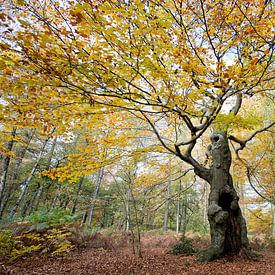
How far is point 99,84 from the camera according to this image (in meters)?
2.30

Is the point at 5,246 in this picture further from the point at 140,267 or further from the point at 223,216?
the point at 223,216

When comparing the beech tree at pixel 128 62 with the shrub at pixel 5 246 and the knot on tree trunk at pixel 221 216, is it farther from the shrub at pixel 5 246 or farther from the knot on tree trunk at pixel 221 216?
the shrub at pixel 5 246

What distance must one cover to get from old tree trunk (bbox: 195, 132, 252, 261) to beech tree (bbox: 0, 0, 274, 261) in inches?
1.0

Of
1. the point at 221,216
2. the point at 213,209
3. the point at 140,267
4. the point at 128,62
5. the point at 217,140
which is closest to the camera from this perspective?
the point at 128,62

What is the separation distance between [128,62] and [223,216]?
4341 millimetres

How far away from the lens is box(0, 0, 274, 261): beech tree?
6.63 ft

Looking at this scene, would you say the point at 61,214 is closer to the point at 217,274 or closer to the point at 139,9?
the point at 217,274

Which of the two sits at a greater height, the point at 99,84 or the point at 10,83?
the point at 99,84

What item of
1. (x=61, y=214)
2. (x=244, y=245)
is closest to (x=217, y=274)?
(x=244, y=245)

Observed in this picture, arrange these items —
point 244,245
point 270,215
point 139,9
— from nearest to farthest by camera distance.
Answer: point 139,9 < point 244,245 < point 270,215

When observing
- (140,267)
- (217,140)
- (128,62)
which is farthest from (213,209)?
(128,62)

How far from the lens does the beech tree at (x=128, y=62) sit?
6.63 feet

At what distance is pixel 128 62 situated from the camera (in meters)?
2.38

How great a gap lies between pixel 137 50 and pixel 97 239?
24.6ft
